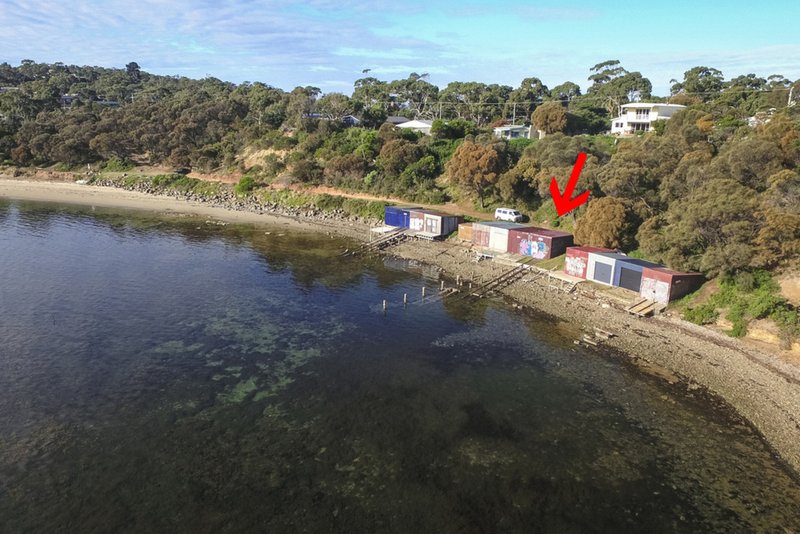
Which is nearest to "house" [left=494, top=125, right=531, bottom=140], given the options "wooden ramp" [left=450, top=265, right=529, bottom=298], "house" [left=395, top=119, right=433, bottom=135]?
"house" [left=395, top=119, right=433, bottom=135]

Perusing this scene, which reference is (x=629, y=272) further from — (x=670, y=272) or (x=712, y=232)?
(x=712, y=232)

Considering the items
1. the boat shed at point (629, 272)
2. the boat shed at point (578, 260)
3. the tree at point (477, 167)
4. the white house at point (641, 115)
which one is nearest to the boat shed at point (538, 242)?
the boat shed at point (578, 260)

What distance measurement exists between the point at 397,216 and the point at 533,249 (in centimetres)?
2228

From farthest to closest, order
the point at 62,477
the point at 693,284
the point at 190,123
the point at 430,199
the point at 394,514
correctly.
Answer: the point at 190,123 < the point at 430,199 < the point at 693,284 < the point at 62,477 < the point at 394,514

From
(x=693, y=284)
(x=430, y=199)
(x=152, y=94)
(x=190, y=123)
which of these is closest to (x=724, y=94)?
(x=430, y=199)

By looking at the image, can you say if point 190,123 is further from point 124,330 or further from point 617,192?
point 617,192

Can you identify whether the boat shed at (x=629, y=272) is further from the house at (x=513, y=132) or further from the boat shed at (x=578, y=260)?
the house at (x=513, y=132)

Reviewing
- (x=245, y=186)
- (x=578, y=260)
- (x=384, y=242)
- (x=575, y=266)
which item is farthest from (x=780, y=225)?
(x=245, y=186)

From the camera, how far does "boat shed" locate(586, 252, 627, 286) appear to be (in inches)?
1789

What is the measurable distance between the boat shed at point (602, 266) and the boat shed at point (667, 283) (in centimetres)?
306

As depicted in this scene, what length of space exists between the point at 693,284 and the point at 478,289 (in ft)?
59.3

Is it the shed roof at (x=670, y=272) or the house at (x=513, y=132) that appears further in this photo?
the house at (x=513, y=132)

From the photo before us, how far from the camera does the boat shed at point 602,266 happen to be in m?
45.4

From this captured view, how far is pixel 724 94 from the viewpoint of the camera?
3676 inches
